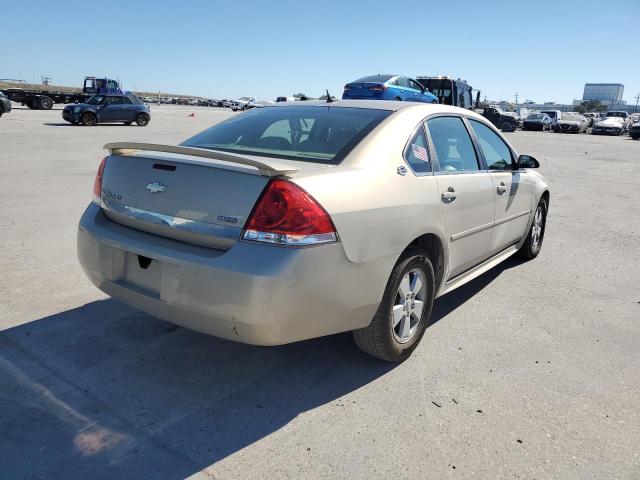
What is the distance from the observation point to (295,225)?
2537 millimetres

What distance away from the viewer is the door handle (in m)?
3.46

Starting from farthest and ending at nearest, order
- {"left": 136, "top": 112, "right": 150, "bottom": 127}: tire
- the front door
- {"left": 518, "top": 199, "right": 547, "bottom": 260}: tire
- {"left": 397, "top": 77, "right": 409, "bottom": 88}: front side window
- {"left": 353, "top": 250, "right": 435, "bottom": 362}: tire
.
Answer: {"left": 136, "top": 112, "right": 150, "bottom": 127}: tire < the front door < {"left": 397, "top": 77, "right": 409, "bottom": 88}: front side window < {"left": 518, "top": 199, "right": 547, "bottom": 260}: tire < {"left": 353, "top": 250, "right": 435, "bottom": 362}: tire

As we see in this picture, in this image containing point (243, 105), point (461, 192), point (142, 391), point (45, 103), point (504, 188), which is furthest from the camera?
point (243, 105)

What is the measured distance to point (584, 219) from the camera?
7965 mm

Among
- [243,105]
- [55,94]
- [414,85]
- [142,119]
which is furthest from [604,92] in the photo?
[142,119]

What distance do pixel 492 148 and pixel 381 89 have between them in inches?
517

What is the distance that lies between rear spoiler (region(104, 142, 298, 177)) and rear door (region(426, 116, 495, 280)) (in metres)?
1.27

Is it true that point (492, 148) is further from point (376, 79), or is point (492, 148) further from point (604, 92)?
point (604, 92)

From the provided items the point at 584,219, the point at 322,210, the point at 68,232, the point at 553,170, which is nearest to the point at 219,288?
the point at 322,210

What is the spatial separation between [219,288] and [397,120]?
1.62 m

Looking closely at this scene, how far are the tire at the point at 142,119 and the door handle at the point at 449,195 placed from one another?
23681 millimetres

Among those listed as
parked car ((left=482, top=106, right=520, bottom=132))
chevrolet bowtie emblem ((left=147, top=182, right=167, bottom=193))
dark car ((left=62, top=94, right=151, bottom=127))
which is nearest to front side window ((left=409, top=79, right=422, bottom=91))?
dark car ((left=62, top=94, right=151, bottom=127))

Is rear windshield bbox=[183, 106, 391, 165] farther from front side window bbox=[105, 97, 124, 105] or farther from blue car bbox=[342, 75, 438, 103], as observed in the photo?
front side window bbox=[105, 97, 124, 105]

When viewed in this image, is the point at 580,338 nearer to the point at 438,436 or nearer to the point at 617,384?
the point at 617,384
